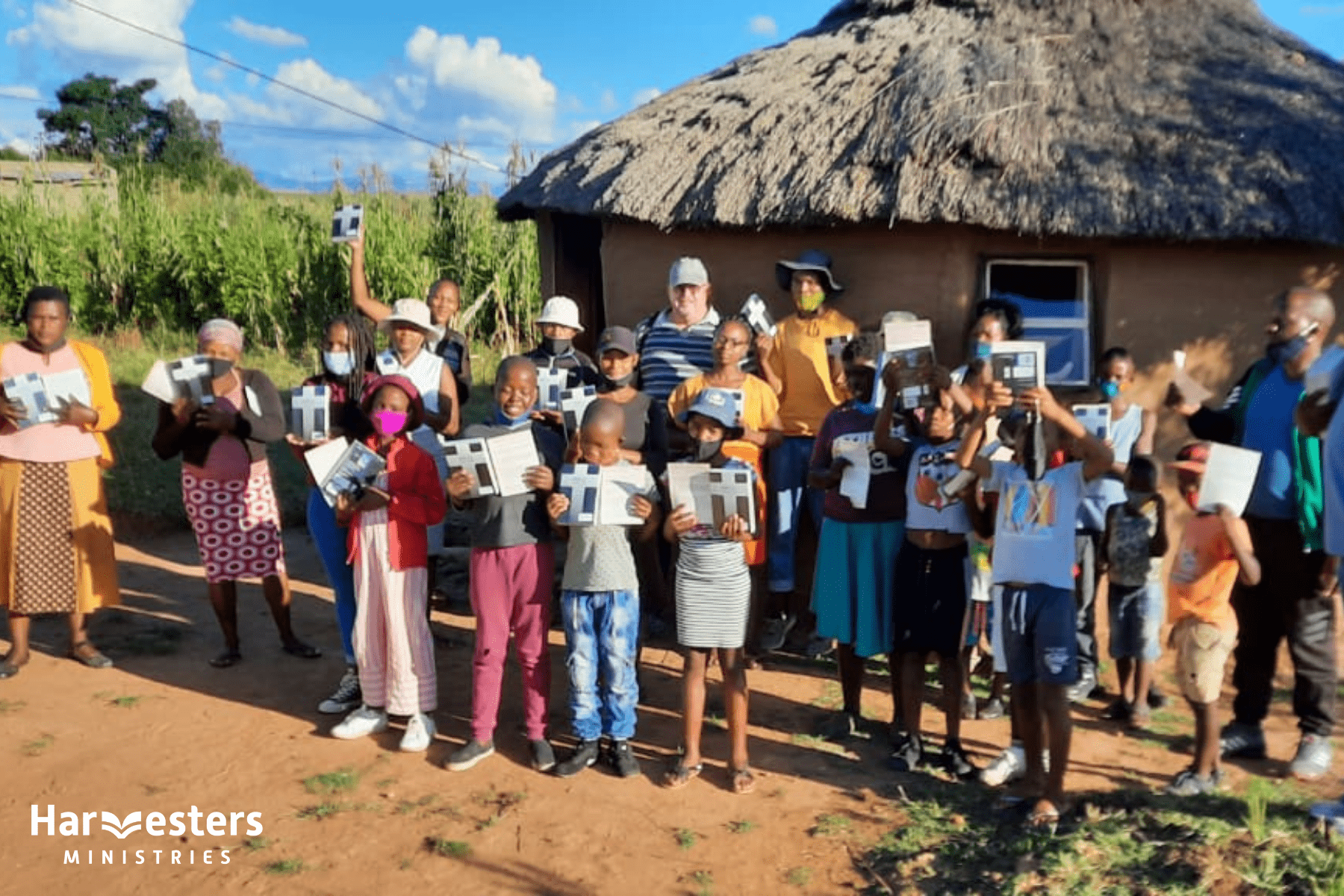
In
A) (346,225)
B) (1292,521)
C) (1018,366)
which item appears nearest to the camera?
(1018,366)

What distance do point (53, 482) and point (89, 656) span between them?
0.90 metres

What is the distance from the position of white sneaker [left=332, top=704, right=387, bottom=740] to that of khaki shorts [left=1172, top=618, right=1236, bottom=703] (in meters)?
3.17

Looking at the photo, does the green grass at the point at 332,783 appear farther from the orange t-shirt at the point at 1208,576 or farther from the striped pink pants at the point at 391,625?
the orange t-shirt at the point at 1208,576

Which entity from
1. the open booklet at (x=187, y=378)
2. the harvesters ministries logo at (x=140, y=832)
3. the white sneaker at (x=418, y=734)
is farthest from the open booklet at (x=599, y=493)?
the open booklet at (x=187, y=378)

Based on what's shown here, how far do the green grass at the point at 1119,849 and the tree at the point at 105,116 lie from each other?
30.6 m

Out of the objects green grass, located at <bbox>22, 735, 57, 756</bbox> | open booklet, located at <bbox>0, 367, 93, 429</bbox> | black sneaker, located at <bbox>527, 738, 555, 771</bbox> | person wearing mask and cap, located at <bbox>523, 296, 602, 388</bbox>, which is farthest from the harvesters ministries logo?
person wearing mask and cap, located at <bbox>523, 296, 602, 388</bbox>

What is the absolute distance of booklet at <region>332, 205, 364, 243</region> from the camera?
233 inches

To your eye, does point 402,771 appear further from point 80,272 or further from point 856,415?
point 80,272

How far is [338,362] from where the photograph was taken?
521 cm

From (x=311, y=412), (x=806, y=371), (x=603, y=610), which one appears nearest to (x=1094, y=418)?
(x=806, y=371)

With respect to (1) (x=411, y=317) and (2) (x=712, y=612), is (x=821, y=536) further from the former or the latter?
(1) (x=411, y=317)

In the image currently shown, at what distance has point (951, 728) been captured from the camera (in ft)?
14.4

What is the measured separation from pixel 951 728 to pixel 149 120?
34777 millimetres

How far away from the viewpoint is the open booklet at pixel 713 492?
4.04m
